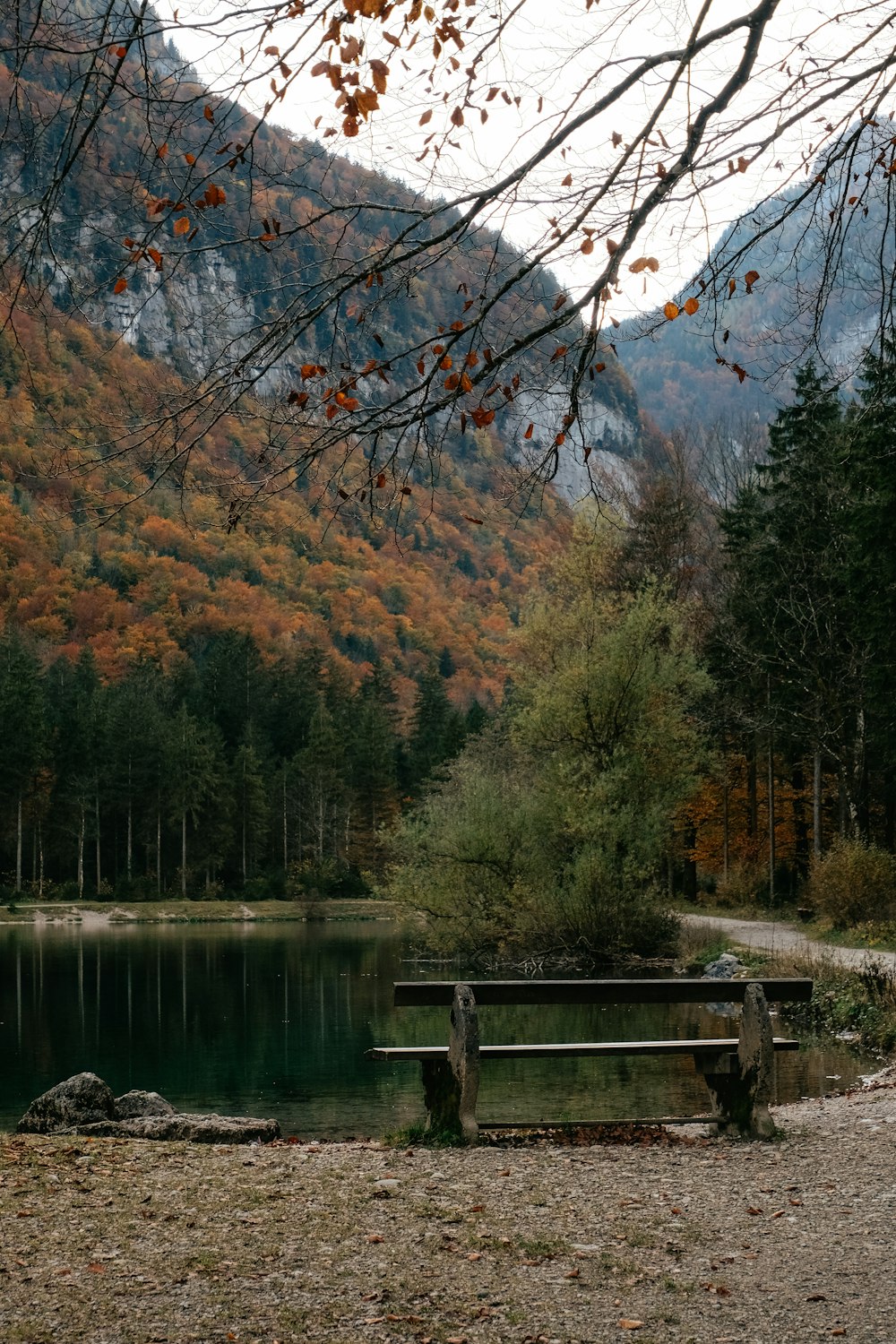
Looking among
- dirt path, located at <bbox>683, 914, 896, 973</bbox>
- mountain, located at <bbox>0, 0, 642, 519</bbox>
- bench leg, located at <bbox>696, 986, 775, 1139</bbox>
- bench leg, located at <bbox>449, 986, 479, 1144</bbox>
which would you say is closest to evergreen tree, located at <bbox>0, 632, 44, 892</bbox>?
dirt path, located at <bbox>683, 914, 896, 973</bbox>

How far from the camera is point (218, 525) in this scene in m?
5.52

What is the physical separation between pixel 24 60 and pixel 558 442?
7.55 ft

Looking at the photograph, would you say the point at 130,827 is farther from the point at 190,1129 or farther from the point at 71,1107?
the point at 190,1129

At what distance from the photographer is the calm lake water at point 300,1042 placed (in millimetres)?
13367

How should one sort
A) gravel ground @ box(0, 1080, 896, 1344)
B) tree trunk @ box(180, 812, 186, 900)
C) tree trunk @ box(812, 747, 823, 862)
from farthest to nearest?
tree trunk @ box(180, 812, 186, 900), tree trunk @ box(812, 747, 823, 862), gravel ground @ box(0, 1080, 896, 1344)

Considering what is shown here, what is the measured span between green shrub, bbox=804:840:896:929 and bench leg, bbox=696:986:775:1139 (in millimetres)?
17491

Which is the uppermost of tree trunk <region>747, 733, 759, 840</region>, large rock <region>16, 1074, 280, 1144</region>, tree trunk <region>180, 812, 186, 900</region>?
tree trunk <region>747, 733, 759, 840</region>

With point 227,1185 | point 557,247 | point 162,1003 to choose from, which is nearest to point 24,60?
point 557,247

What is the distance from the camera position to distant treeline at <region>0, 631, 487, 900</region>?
64.8m

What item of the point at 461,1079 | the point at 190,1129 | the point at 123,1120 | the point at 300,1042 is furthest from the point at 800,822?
the point at 461,1079

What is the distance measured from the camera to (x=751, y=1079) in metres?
8.21

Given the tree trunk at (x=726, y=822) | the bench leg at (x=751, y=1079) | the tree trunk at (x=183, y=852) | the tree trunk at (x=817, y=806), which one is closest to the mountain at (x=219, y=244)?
the bench leg at (x=751, y=1079)

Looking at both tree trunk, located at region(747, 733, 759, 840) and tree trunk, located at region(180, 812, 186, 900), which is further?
tree trunk, located at region(180, 812, 186, 900)

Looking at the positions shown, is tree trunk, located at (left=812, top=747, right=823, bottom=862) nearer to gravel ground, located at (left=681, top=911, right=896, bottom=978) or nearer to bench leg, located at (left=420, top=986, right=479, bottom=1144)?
gravel ground, located at (left=681, top=911, right=896, bottom=978)
